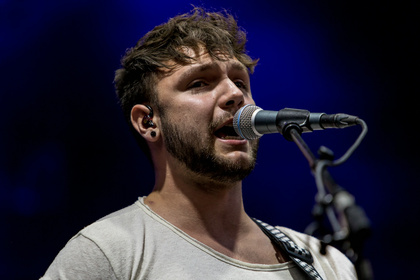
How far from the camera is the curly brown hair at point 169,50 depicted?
2.44 metres

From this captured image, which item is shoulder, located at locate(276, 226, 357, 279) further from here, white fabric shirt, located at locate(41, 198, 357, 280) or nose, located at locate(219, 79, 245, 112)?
nose, located at locate(219, 79, 245, 112)

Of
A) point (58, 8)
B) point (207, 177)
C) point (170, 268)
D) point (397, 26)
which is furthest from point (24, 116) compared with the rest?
point (397, 26)

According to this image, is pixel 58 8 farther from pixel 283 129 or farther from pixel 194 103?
pixel 283 129

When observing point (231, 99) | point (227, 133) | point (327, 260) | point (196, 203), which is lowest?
point (327, 260)

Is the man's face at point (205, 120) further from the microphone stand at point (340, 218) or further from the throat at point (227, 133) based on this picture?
the microphone stand at point (340, 218)

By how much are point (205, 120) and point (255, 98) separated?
134 cm

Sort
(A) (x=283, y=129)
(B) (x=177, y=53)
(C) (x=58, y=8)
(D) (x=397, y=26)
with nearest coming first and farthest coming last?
(A) (x=283, y=129)
(B) (x=177, y=53)
(C) (x=58, y=8)
(D) (x=397, y=26)

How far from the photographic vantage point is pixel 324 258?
241 cm

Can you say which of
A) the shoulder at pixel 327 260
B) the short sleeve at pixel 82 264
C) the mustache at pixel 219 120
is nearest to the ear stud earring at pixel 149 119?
the mustache at pixel 219 120

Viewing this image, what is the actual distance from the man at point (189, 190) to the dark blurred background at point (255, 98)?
573 mm

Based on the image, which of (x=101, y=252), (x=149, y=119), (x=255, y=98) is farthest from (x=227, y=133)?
(x=255, y=98)

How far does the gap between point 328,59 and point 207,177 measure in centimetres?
176

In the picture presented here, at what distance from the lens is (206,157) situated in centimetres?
220

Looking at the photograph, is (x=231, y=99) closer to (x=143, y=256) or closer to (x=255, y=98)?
(x=143, y=256)
